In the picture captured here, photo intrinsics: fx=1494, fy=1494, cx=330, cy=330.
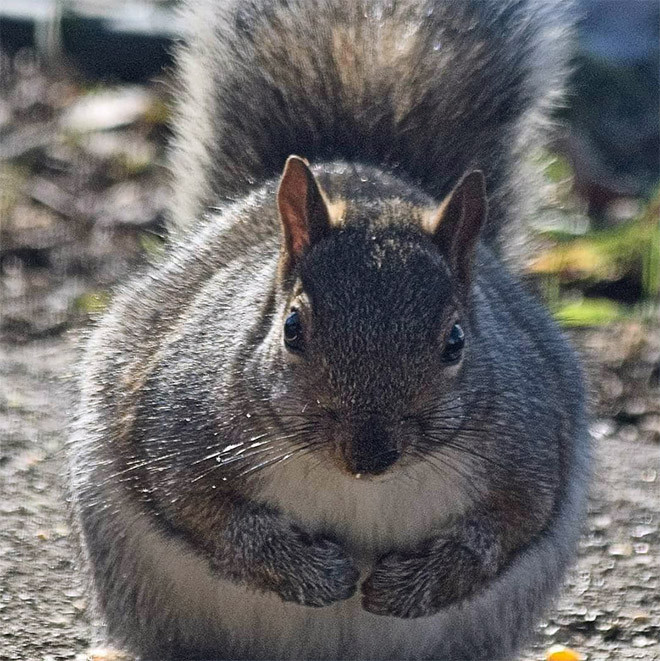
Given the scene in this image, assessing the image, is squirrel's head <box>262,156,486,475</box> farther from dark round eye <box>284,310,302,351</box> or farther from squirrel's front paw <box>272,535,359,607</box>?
squirrel's front paw <box>272,535,359,607</box>

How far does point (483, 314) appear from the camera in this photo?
2781 millimetres

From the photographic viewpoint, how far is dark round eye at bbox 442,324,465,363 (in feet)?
8.05

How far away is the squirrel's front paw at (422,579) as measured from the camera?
8.62 feet

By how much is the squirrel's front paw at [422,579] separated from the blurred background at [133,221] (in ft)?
1.94

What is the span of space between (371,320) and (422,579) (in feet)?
1.79

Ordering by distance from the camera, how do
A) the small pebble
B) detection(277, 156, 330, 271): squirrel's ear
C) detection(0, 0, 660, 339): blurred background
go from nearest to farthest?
detection(277, 156, 330, 271): squirrel's ear → the small pebble → detection(0, 0, 660, 339): blurred background

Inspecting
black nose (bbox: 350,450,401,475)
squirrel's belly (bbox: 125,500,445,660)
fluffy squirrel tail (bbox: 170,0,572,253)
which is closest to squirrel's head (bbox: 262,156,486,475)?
black nose (bbox: 350,450,401,475)

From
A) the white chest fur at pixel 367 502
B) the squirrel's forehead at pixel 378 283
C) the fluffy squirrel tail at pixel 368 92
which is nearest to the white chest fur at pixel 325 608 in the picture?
the white chest fur at pixel 367 502

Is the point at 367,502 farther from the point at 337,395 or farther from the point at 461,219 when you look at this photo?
the point at 461,219

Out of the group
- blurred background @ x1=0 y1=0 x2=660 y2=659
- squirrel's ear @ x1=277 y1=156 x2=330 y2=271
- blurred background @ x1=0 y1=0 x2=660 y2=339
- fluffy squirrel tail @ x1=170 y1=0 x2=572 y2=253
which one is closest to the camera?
squirrel's ear @ x1=277 y1=156 x2=330 y2=271

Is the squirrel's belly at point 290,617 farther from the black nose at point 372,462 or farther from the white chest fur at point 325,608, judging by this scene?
the black nose at point 372,462

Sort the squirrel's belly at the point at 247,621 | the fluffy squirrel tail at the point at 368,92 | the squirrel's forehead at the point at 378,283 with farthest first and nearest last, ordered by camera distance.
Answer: the fluffy squirrel tail at the point at 368,92 → the squirrel's belly at the point at 247,621 → the squirrel's forehead at the point at 378,283

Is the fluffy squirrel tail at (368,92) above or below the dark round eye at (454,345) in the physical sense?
above

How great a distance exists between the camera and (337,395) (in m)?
2.34
